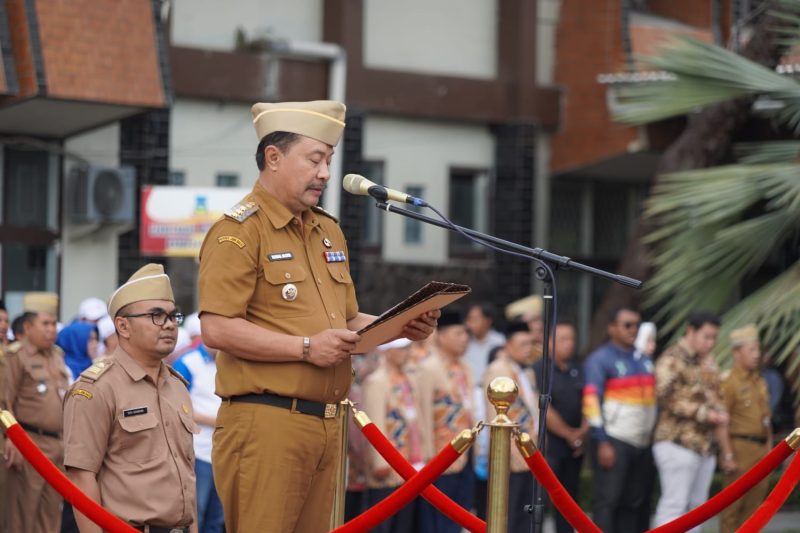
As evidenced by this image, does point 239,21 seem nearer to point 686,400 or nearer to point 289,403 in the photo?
point 686,400

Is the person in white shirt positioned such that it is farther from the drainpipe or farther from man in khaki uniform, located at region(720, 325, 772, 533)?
the drainpipe

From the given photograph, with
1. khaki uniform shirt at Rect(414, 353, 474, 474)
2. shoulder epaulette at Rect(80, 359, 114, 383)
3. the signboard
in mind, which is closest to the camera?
shoulder epaulette at Rect(80, 359, 114, 383)

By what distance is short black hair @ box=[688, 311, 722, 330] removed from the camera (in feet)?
35.5

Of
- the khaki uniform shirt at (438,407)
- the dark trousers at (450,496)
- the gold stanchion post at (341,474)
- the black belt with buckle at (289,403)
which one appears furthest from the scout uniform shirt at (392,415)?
the black belt with buckle at (289,403)

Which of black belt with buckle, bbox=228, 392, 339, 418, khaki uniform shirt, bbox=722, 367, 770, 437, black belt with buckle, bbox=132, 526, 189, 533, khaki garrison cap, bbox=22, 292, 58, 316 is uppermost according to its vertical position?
black belt with buckle, bbox=228, 392, 339, 418

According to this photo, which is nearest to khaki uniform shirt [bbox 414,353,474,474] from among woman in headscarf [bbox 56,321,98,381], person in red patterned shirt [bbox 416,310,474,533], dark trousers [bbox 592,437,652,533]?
person in red patterned shirt [bbox 416,310,474,533]

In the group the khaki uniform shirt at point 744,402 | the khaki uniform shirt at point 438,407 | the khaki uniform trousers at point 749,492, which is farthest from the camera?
the khaki uniform shirt at point 744,402

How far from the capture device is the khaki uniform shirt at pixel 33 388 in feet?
31.9

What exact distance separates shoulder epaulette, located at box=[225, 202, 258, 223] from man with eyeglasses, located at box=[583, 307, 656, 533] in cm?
602

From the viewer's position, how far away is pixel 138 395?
5711 millimetres

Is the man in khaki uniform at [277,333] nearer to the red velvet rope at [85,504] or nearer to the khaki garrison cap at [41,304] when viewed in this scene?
the red velvet rope at [85,504]

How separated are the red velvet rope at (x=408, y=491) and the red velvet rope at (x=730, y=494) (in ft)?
3.98

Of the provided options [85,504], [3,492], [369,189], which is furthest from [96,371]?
[3,492]

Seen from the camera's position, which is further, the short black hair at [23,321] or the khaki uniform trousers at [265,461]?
the short black hair at [23,321]
